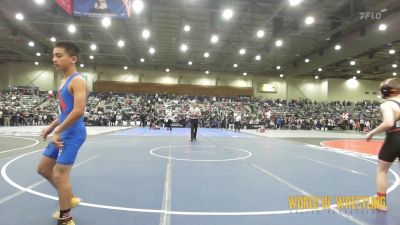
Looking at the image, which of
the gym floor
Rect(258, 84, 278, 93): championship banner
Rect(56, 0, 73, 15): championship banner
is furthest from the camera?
Rect(258, 84, 278, 93): championship banner

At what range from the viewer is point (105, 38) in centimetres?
2747

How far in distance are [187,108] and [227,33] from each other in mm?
10929

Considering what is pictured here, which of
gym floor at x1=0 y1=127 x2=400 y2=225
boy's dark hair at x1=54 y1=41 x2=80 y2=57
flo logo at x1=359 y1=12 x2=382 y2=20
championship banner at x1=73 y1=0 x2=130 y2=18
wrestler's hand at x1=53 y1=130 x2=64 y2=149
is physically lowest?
gym floor at x1=0 y1=127 x2=400 y2=225

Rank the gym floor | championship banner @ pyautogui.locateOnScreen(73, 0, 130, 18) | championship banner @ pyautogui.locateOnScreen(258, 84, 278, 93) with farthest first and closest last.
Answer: championship banner @ pyautogui.locateOnScreen(258, 84, 278, 93), championship banner @ pyautogui.locateOnScreen(73, 0, 130, 18), the gym floor

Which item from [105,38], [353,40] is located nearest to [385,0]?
[353,40]

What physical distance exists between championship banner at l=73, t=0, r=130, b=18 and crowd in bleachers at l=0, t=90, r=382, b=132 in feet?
51.3

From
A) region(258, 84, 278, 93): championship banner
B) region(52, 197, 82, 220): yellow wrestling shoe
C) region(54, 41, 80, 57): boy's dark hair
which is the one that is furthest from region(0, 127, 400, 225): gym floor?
region(258, 84, 278, 93): championship banner

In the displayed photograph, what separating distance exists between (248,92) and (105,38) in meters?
22.5

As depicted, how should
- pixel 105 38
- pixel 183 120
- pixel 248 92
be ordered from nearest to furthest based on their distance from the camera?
pixel 105 38, pixel 183 120, pixel 248 92

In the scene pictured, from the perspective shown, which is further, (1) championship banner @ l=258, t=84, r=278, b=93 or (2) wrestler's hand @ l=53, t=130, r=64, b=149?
(1) championship banner @ l=258, t=84, r=278, b=93

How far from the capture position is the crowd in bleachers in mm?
28906

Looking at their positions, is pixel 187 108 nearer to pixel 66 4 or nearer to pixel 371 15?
pixel 371 15

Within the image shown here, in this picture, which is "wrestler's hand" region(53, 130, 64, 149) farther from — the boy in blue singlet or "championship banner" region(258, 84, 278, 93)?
"championship banner" region(258, 84, 278, 93)

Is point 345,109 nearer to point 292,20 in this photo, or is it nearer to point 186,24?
point 292,20
